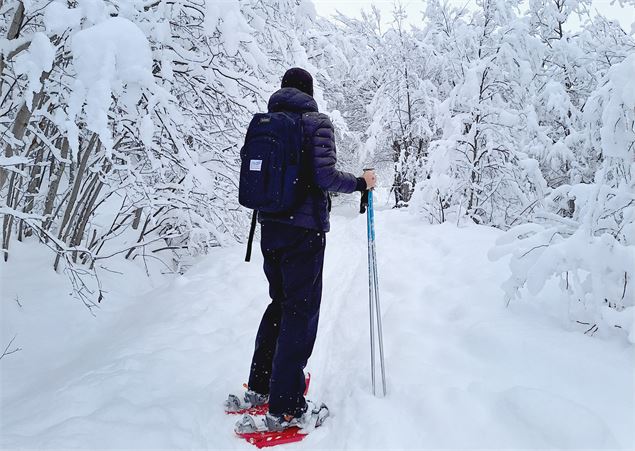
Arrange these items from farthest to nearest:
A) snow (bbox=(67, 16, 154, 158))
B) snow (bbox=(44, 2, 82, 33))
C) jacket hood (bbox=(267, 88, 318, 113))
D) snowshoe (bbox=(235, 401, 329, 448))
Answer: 1. jacket hood (bbox=(267, 88, 318, 113))
2. snowshoe (bbox=(235, 401, 329, 448))
3. snow (bbox=(44, 2, 82, 33))
4. snow (bbox=(67, 16, 154, 158))

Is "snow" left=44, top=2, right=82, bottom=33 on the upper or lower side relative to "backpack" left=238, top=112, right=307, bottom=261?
upper

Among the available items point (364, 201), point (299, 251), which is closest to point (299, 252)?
point (299, 251)

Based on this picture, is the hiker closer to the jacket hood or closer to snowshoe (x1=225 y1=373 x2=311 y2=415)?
the jacket hood

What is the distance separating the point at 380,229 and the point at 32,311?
271 inches

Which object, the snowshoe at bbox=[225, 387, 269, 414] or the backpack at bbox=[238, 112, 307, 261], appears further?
the snowshoe at bbox=[225, 387, 269, 414]

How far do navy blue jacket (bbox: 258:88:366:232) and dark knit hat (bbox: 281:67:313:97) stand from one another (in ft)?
0.38

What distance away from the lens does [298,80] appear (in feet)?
8.69

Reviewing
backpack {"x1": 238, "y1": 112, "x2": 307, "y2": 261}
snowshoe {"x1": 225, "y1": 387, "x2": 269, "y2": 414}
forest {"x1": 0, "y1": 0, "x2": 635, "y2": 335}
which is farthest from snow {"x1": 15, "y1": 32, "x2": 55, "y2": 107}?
snowshoe {"x1": 225, "y1": 387, "x2": 269, "y2": 414}

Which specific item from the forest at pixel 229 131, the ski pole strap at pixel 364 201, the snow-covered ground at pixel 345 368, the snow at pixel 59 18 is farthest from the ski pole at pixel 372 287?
the snow at pixel 59 18

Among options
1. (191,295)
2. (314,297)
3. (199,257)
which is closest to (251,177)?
(314,297)

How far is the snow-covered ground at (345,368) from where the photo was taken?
7.20ft

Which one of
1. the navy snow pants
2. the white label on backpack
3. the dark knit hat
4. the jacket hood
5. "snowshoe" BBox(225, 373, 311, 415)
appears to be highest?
the dark knit hat

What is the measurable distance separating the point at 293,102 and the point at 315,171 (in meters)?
0.46

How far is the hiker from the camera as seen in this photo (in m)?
2.45
